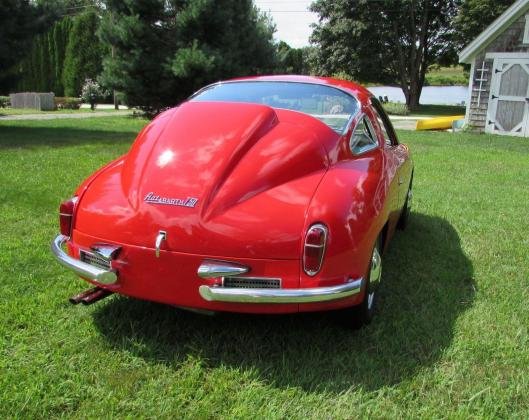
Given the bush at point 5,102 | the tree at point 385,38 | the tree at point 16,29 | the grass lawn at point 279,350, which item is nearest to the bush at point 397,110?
the tree at point 385,38

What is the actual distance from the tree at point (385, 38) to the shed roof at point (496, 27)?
13383 mm

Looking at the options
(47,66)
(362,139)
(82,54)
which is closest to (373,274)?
(362,139)

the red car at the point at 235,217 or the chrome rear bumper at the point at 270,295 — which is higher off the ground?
the red car at the point at 235,217

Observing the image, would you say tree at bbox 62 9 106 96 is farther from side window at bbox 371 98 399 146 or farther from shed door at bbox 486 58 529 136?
side window at bbox 371 98 399 146

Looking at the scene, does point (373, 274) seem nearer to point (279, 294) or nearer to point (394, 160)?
point (279, 294)

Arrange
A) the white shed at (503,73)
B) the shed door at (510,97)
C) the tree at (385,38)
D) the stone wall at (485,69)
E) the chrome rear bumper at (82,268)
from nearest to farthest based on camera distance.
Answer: the chrome rear bumper at (82,268) < the white shed at (503,73) < the shed door at (510,97) < the stone wall at (485,69) < the tree at (385,38)

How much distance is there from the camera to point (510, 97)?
48.1 ft

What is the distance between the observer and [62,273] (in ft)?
11.7

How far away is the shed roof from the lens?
13867 mm

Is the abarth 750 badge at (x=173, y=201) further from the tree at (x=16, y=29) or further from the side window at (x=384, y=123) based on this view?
the tree at (x=16, y=29)

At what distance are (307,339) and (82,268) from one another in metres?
1.26

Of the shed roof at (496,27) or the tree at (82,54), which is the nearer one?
→ the shed roof at (496,27)

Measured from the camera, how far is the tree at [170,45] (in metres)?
13.0

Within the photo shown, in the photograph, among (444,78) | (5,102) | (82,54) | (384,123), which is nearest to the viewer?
(384,123)
